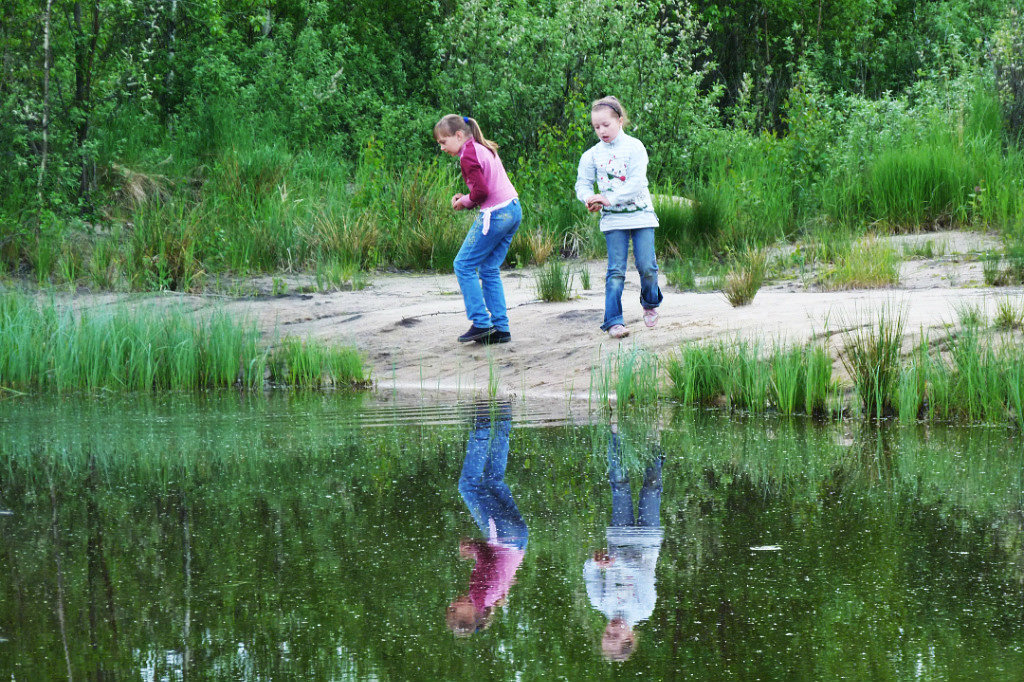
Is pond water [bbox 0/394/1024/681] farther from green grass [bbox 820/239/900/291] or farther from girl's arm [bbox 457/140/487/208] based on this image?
green grass [bbox 820/239/900/291]

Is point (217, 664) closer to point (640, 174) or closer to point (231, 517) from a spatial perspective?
point (231, 517)

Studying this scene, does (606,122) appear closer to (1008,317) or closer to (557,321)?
(557,321)

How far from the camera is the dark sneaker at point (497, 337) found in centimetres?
895

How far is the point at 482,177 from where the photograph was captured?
8.34 meters

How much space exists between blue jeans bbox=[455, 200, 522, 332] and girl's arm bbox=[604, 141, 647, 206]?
712mm

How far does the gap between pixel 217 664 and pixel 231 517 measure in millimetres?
1527

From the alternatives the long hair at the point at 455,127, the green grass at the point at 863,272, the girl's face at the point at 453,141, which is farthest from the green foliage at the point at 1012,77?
the girl's face at the point at 453,141

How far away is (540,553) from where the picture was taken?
3.72 metres

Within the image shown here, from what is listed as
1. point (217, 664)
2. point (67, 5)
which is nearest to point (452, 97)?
point (67, 5)

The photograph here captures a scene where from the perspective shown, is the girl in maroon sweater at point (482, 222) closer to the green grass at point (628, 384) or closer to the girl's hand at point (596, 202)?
the girl's hand at point (596, 202)

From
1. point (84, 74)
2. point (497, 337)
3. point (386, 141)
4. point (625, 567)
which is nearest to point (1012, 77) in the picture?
point (386, 141)

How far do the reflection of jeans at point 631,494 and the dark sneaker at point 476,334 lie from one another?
11.3ft

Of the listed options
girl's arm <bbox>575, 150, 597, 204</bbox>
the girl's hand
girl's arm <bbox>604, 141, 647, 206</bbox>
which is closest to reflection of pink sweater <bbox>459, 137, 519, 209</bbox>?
girl's arm <bbox>575, 150, 597, 204</bbox>

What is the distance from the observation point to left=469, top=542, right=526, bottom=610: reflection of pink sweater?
10.8 ft
